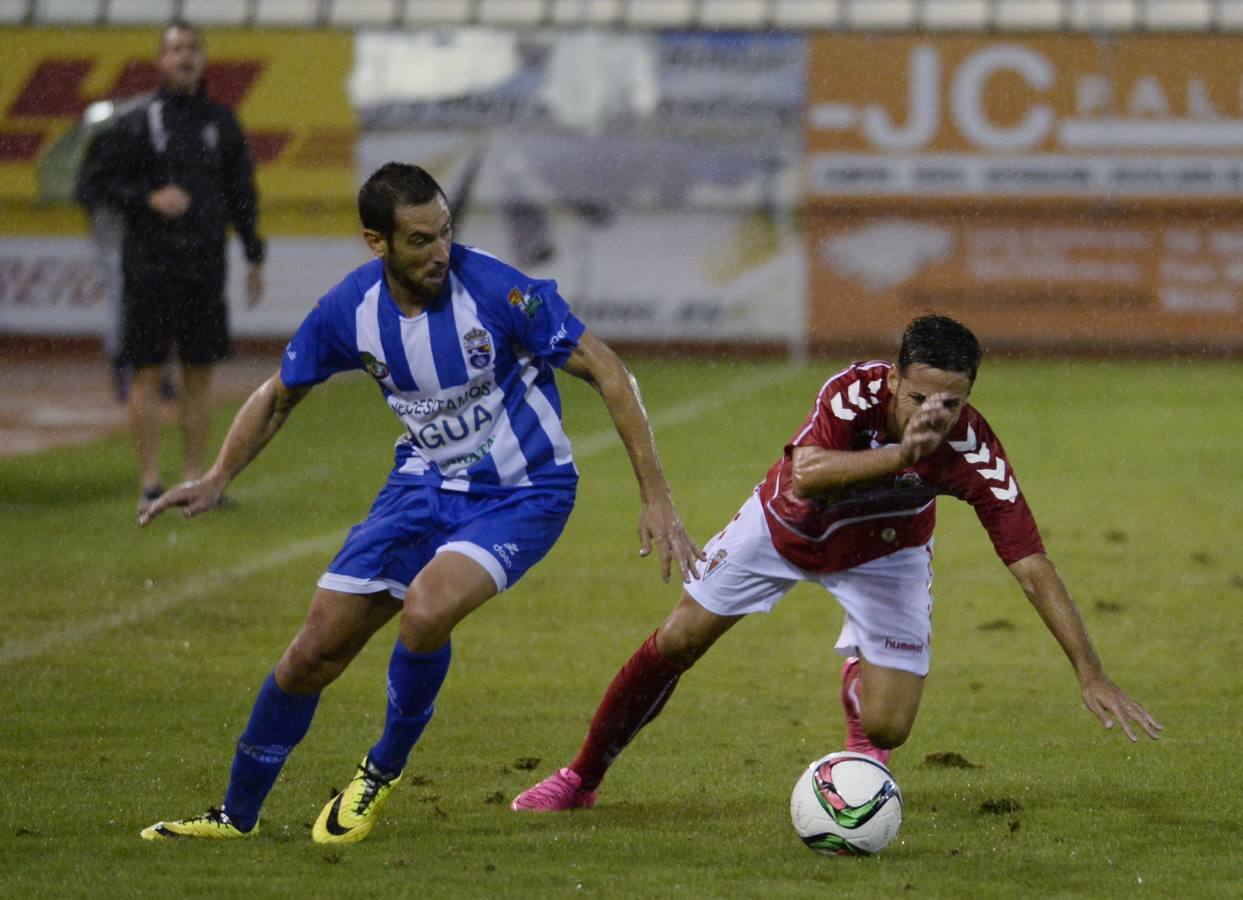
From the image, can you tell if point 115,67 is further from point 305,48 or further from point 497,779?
point 497,779

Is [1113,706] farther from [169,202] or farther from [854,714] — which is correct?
[169,202]

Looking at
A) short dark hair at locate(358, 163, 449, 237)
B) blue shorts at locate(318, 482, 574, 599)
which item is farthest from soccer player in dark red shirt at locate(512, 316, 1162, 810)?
short dark hair at locate(358, 163, 449, 237)

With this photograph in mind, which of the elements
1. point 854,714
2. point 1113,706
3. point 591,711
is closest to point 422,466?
point 854,714

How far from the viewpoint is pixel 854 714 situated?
528cm

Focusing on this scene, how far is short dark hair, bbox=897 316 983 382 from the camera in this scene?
14.2 ft

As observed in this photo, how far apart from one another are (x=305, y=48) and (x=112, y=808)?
16.9 meters

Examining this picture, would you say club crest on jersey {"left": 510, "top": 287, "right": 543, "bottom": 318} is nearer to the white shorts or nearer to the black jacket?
the white shorts

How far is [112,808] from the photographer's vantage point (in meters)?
4.82

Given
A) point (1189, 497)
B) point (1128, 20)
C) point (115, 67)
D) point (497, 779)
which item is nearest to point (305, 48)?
point (115, 67)

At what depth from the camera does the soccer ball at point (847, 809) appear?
A: 443 cm

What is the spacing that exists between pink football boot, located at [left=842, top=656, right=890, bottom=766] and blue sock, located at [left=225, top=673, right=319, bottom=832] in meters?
1.56

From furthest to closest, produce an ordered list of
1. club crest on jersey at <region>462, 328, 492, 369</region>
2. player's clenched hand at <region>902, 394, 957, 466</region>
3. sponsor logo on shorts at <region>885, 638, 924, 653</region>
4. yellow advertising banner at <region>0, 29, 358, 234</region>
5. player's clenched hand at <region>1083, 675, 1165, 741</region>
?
yellow advertising banner at <region>0, 29, 358, 234</region>
sponsor logo on shorts at <region>885, 638, 924, 653</region>
club crest on jersey at <region>462, 328, 492, 369</region>
player's clenched hand at <region>1083, 675, 1165, 741</region>
player's clenched hand at <region>902, 394, 957, 466</region>

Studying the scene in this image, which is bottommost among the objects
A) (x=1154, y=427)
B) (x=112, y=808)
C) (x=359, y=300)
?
(x=1154, y=427)

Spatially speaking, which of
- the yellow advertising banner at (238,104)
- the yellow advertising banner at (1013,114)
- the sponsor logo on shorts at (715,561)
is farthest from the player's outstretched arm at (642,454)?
the yellow advertising banner at (1013,114)
